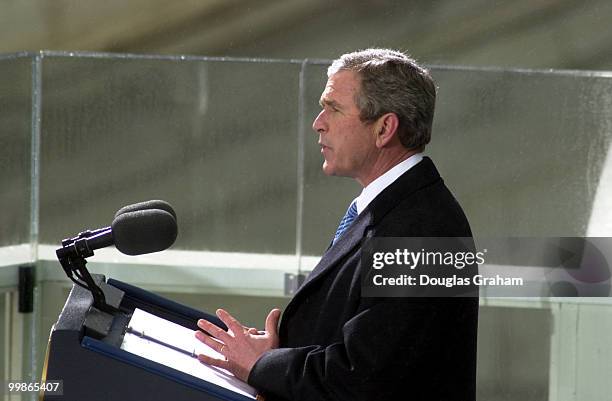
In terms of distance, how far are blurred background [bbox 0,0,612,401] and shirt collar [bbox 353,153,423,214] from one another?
5.04ft

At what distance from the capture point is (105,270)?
3557mm

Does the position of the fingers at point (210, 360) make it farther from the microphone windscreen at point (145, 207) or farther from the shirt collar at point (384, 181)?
the shirt collar at point (384, 181)

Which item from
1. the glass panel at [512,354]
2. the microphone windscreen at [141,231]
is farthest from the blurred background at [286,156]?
the microphone windscreen at [141,231]

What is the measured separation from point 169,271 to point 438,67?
112cm

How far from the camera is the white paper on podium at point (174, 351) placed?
1.48 m

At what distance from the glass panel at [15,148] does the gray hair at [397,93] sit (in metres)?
2.10

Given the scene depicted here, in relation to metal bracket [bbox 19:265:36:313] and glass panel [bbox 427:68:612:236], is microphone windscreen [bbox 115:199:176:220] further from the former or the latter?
metal bracket [bbox 19:265:36:313]

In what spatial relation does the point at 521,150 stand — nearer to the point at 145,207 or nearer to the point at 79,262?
the point at 145,207

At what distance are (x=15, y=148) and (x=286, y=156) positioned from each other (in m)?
0.95

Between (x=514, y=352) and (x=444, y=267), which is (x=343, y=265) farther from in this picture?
(x=514, y=352)

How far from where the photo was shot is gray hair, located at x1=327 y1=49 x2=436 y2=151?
5.63ft

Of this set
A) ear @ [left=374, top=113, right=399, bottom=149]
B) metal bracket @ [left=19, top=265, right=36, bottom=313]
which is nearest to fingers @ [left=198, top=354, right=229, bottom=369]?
ear @ [left=374, top=113, right=399, bottom=149]

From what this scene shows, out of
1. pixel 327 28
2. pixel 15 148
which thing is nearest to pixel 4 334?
pixel 15 148

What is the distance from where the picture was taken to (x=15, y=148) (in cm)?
360
